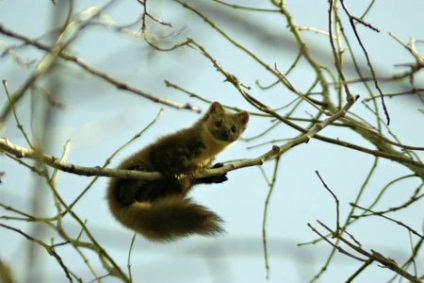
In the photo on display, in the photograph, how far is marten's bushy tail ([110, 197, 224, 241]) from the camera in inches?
214

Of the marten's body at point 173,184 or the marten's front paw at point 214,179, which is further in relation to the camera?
the marten's front paw at point 214,179

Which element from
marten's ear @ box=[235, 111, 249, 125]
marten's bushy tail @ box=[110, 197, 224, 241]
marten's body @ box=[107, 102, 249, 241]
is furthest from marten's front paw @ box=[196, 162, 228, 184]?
marten's ear @ box=[235, 111, 249, 125]

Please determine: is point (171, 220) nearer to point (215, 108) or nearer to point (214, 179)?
point (214, 179)

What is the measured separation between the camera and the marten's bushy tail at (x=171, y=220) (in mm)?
5434

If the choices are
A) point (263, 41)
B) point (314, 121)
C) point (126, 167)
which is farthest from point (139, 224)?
point (263, 41)

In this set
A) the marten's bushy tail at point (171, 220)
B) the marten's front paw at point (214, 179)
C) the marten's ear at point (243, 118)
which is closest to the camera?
the marten's bushy tail at point (171, 220)

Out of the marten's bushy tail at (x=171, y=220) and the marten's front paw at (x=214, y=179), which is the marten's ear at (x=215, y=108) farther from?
the marten's bushy tail at (x=171, y=220)

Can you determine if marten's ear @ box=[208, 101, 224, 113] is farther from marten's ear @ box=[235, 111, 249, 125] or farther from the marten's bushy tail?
the marten's bushy tail

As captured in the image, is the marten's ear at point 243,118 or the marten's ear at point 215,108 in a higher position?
the marten's ear at point 215,108

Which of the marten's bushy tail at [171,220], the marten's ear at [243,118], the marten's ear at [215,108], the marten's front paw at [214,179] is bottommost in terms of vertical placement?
the marten's bushy tail at [171,220]

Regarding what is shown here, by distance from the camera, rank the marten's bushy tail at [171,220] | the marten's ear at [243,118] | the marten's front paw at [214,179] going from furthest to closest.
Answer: the marten's ear at [243,118] < the marten's front paw at [214,179] < the marten's bushy tail at [171,220]

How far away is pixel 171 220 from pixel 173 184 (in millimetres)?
476

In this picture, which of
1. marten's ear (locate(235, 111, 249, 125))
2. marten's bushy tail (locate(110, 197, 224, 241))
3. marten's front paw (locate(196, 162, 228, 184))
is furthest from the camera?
marten's ear (locate(235, 111, 249, 125))

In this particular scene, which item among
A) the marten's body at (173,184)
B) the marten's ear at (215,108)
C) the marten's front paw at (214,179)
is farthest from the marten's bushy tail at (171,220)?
the marten's ear at (215,108)
